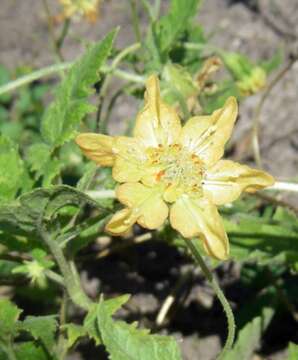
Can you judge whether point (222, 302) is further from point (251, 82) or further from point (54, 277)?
point (251, 82)

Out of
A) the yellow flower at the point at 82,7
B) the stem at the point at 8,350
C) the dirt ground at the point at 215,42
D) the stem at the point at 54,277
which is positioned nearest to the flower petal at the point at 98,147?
the stem at the point at 54,277

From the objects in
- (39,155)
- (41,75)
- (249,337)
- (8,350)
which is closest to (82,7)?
(41,75)

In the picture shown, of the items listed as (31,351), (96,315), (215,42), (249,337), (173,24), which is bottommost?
(249,337)

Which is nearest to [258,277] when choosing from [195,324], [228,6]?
[195,324]

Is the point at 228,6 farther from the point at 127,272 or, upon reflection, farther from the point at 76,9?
the point at 127,272

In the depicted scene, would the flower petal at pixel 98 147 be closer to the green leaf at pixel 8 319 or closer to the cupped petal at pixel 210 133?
the cupped petal at pixel 210 133

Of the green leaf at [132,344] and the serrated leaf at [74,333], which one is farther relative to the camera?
the serrated leaf at [74,333]
